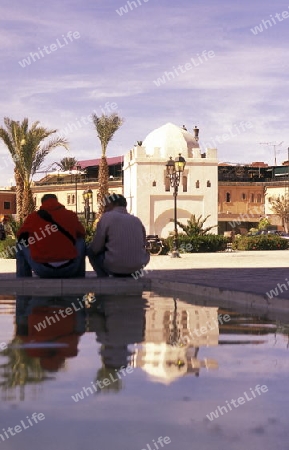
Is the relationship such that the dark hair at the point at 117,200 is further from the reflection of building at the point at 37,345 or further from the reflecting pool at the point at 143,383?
the reflecting pool at the point at 143,383

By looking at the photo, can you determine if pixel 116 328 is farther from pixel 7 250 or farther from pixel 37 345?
pixel 7 250

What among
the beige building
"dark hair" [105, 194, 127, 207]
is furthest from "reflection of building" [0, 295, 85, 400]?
the beige building

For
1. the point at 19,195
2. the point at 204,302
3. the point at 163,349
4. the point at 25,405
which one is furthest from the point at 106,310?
the point at 19,195

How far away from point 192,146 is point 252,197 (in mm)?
33626

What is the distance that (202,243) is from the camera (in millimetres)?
38812

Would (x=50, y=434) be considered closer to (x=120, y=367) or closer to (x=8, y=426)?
(x=8, y=426)

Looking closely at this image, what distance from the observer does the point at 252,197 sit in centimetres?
→ 8712

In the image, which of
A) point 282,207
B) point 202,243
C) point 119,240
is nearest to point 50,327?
point 119,240

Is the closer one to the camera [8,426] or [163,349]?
[8,426]

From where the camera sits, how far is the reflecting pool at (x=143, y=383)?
9.71 feet

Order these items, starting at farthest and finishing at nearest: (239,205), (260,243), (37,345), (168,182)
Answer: (239,205), (168,182), (260,243), (37,345)

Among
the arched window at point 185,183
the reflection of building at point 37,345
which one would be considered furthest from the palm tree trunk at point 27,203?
the reflection of building at point 37,345

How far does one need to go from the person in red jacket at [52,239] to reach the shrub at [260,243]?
32.2 metres

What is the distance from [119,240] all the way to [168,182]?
44424 mm
